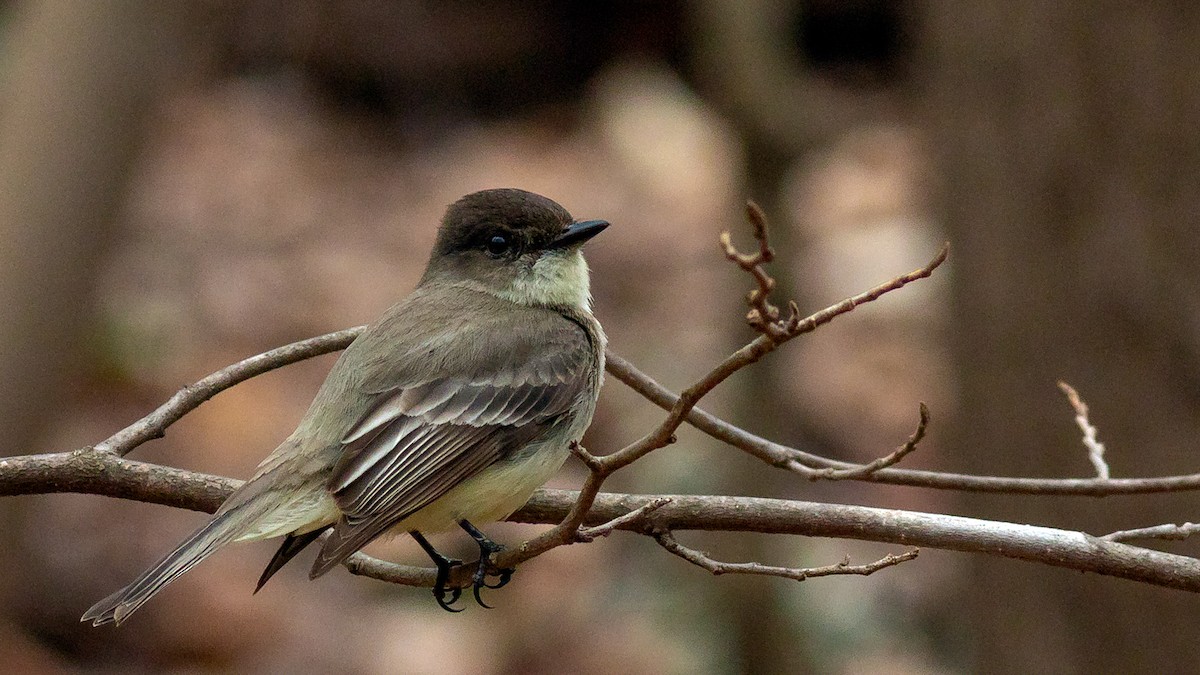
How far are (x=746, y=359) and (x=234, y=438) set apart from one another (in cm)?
688

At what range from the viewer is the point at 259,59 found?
14.4 meters

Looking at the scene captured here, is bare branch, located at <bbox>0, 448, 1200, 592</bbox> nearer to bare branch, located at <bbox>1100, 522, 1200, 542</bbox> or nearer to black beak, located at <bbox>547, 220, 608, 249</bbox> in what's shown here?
bare branch, located at <bbox>1100, 522, 1200, 542</bbox>

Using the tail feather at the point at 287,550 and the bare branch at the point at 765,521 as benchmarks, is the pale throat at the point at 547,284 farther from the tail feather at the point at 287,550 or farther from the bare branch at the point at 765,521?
the bare branch at the point at 765,521

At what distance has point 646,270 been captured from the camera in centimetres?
1172

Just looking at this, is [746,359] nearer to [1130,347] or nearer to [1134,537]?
[1134,537]

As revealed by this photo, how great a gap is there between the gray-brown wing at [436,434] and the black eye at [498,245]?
498 mm

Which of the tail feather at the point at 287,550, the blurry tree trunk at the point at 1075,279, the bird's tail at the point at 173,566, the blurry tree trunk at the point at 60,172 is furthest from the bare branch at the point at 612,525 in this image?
the blurry tree trunk at the point at 60,172

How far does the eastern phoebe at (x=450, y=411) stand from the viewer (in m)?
3.63

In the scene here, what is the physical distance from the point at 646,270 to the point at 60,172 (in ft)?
22.2

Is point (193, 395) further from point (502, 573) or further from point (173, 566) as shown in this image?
point (502, 573)

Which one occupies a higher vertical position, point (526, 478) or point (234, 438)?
point (526, 478)

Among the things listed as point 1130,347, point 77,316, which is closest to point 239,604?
point 77,316

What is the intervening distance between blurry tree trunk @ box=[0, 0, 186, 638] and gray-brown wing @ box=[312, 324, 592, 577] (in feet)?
6.59

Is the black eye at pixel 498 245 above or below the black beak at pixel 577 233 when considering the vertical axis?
below
